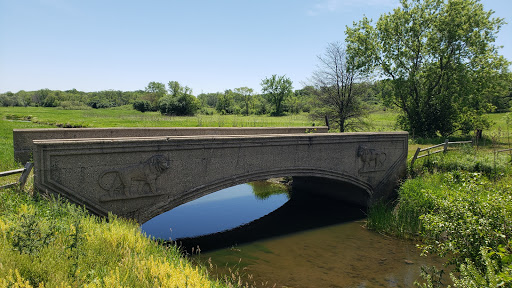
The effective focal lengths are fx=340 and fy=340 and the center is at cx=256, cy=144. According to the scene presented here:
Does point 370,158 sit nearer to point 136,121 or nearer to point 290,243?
point 290,243

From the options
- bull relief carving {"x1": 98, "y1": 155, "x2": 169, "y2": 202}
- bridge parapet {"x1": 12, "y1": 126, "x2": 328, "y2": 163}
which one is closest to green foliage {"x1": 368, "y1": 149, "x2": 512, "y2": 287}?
bull relief carving {"x1": 98, "y1": 155, "x2": 169, "y2": 202}

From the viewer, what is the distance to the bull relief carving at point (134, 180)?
8.81 metres

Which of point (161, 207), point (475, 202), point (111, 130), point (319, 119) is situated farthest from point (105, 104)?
point (475, 202)

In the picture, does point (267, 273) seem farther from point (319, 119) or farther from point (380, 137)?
point (319, 119)

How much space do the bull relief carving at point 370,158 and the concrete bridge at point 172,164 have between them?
0.04 meters

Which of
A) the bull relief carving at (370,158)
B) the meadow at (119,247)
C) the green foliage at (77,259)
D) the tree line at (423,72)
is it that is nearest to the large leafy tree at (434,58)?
the tree line at (423,72)

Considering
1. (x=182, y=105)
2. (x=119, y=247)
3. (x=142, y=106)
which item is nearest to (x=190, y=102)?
(x=182, y=105)

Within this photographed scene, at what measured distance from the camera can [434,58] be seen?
24906 mm

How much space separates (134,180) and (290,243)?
5.51 m

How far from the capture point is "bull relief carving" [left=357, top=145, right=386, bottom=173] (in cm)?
1446

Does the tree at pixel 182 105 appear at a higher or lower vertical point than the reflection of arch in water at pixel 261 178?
higher

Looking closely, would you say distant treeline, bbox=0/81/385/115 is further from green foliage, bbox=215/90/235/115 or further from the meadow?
the meadow

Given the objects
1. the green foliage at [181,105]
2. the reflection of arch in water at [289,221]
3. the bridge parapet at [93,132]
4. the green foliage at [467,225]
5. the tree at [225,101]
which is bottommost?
the reflection of arch in water at [289,221]

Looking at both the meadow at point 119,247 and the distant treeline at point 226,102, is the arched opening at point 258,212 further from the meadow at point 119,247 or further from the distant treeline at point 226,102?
the distant treeline at point 226,102
